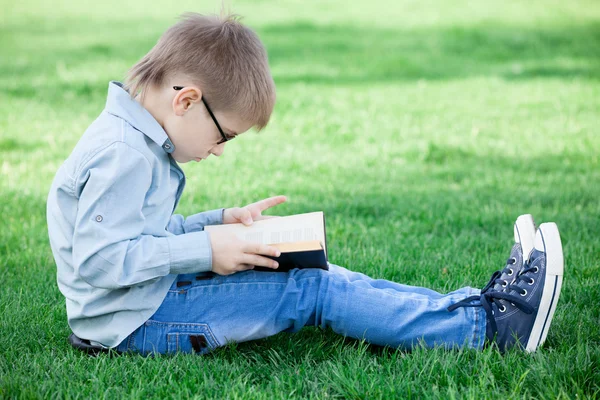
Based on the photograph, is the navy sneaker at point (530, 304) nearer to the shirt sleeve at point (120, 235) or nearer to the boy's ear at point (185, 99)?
the shirt sleeve at point (120, 235)

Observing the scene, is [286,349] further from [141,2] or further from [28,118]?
[141,2]

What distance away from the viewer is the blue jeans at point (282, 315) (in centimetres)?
246

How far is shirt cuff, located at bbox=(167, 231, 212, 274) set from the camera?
7.47 feet

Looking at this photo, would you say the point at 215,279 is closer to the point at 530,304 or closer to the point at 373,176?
the point at 530,304

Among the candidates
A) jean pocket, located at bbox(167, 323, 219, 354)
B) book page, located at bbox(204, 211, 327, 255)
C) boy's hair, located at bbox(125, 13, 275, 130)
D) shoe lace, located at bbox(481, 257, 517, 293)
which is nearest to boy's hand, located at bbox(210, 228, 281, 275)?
book page, located at bbox(204, 211, 327, 255)

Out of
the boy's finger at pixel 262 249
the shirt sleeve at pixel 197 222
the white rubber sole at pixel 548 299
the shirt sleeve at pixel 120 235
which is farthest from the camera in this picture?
the shirt sleeve at pixel 197 222

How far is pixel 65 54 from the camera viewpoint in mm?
10203

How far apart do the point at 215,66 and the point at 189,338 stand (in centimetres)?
95

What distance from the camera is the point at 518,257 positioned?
8.71ft

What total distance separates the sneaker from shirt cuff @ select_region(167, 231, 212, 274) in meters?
1.04

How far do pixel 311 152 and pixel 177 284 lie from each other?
339 cm

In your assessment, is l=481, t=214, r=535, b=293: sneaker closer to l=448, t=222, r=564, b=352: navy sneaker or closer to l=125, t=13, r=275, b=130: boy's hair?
l=448, t=222, r=564, b=352: navy sneaker

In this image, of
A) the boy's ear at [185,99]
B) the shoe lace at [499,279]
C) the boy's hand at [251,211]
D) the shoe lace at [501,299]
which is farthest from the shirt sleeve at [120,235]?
the shoe lace at [499,279]

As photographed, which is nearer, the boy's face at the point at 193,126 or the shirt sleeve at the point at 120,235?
the shirt sleeve at the point at 120,235
